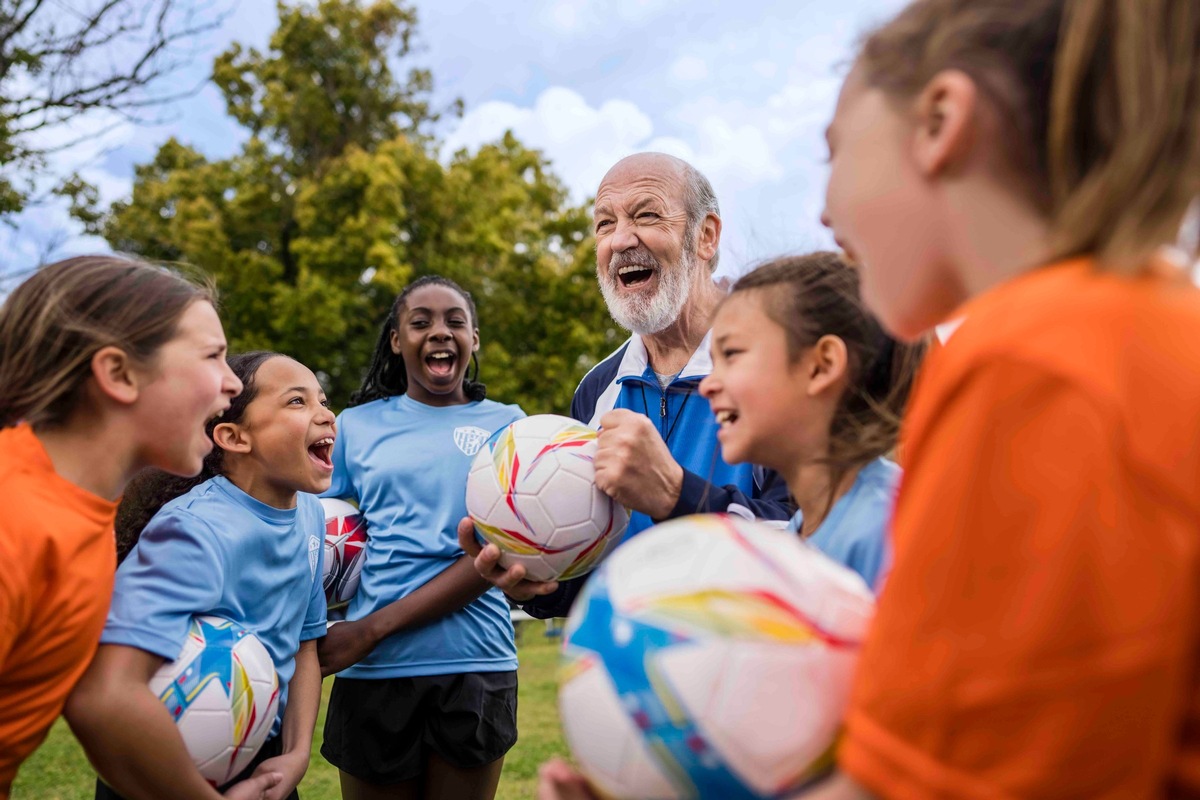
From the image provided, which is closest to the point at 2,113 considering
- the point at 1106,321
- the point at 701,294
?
the point at 701,294

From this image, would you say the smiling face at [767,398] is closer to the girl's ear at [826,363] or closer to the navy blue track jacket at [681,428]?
the girl's ear at [826,363]

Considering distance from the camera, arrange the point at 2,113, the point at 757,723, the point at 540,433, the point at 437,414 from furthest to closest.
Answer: the point at 2,113
the point at 437,414
the point at 540,433
the point at 757,723

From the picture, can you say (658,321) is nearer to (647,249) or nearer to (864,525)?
(647,249)

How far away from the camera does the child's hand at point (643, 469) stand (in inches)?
117

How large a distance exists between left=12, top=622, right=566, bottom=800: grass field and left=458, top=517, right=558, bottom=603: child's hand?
4195mm

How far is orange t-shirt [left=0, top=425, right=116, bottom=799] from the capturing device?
2.22m

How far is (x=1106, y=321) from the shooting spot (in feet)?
3.59

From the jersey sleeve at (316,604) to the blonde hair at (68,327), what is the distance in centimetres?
129

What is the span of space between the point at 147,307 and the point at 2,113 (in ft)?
32.3

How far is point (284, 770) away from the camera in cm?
315

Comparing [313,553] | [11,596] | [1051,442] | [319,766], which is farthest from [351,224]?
[1051,442]

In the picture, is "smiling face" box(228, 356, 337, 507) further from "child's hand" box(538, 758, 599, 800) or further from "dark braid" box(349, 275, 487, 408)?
"child's hand" box(538, 758, 599, 800)

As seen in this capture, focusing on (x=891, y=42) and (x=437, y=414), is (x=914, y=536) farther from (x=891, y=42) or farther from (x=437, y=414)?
(x=437, y=414)

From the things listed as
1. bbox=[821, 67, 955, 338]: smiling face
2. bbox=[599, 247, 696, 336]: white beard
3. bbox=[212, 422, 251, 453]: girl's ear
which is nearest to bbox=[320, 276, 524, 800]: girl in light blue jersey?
bbox=[212, 422, 251, 453]: girl's ear
